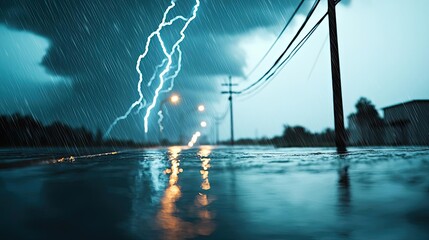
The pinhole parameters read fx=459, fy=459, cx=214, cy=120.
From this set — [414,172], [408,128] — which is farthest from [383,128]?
[414,172]

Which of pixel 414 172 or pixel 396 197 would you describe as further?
pixel 414 172

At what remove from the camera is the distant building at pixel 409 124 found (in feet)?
122

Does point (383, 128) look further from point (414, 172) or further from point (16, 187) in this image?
point (16, 187)

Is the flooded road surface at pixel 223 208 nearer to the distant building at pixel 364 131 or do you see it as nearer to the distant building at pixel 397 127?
the distant building at pixel 397 127

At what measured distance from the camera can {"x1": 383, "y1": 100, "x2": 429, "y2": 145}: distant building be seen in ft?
122

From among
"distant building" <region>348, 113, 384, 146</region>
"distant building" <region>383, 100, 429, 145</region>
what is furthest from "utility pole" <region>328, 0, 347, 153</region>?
"distant building" <region>348, 113, 384, 146</region>

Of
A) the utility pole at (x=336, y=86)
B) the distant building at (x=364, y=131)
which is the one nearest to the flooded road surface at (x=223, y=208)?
the utility pole at (x=336, y=86)

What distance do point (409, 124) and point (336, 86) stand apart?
→ 24342mm

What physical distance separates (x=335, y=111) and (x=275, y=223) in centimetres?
1460

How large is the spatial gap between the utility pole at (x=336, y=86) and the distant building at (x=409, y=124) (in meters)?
19.8

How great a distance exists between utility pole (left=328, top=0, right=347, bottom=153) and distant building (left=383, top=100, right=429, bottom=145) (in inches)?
779

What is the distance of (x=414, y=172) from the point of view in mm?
7328

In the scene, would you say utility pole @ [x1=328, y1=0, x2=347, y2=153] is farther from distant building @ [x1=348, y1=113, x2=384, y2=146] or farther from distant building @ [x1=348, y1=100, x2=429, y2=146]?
distant building @ [x1=348, y1=113, x2=384, y2=146]

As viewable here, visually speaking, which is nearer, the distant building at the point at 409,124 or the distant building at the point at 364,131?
the distant building at the point at 409,124
